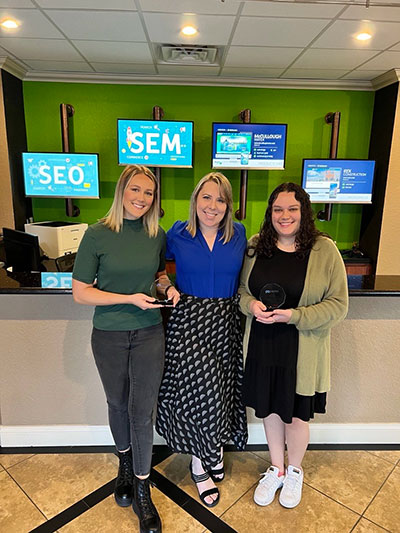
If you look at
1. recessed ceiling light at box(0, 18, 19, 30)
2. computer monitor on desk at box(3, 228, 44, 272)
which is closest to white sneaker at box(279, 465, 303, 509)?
computer monitor on desk at box(3, 228, 44, 272)

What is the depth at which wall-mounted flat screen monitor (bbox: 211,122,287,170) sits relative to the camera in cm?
379

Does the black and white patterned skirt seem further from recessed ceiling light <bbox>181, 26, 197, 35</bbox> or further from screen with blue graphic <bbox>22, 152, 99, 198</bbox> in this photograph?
screen with blue graphic <bbox>22, 152, 99, 198</bbox>

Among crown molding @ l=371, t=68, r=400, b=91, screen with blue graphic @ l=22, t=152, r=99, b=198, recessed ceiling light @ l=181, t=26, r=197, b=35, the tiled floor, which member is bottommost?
the tiled floor

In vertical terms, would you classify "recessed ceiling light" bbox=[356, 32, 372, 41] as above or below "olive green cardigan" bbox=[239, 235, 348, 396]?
above

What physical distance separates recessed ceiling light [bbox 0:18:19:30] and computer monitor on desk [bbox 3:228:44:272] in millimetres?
1536

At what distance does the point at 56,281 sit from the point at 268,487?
1.47m

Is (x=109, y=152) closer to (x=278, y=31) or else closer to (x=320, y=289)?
(x=278, y=31)

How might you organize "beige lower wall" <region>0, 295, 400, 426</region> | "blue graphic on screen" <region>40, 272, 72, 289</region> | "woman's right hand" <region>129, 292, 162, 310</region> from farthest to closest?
"beige lower wall" <region>0, 295, 400, 426</region>, "blue graphic on screen" <region>40, 272, 72, 289</region>, "woman's right hand" <region>129, 292, 162, 310</region>

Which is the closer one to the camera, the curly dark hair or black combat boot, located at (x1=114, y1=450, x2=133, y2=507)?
the curly dark hair

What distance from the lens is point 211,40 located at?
3.01 metres

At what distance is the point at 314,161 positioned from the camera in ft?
12.9

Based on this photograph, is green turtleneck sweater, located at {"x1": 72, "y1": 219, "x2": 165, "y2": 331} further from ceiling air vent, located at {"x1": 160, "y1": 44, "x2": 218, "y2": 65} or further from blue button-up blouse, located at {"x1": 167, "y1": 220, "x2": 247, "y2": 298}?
ceiling air vent, located at {"x1": 160, "y1": 44, "x2": 218, "y2": 65}

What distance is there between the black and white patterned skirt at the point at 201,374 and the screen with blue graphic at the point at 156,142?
102 inches

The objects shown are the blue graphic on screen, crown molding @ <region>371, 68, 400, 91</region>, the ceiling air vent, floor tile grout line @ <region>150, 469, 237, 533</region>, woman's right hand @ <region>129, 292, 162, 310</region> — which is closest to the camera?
woman's right hand @ <region>129, 292, 162, 310</region>
